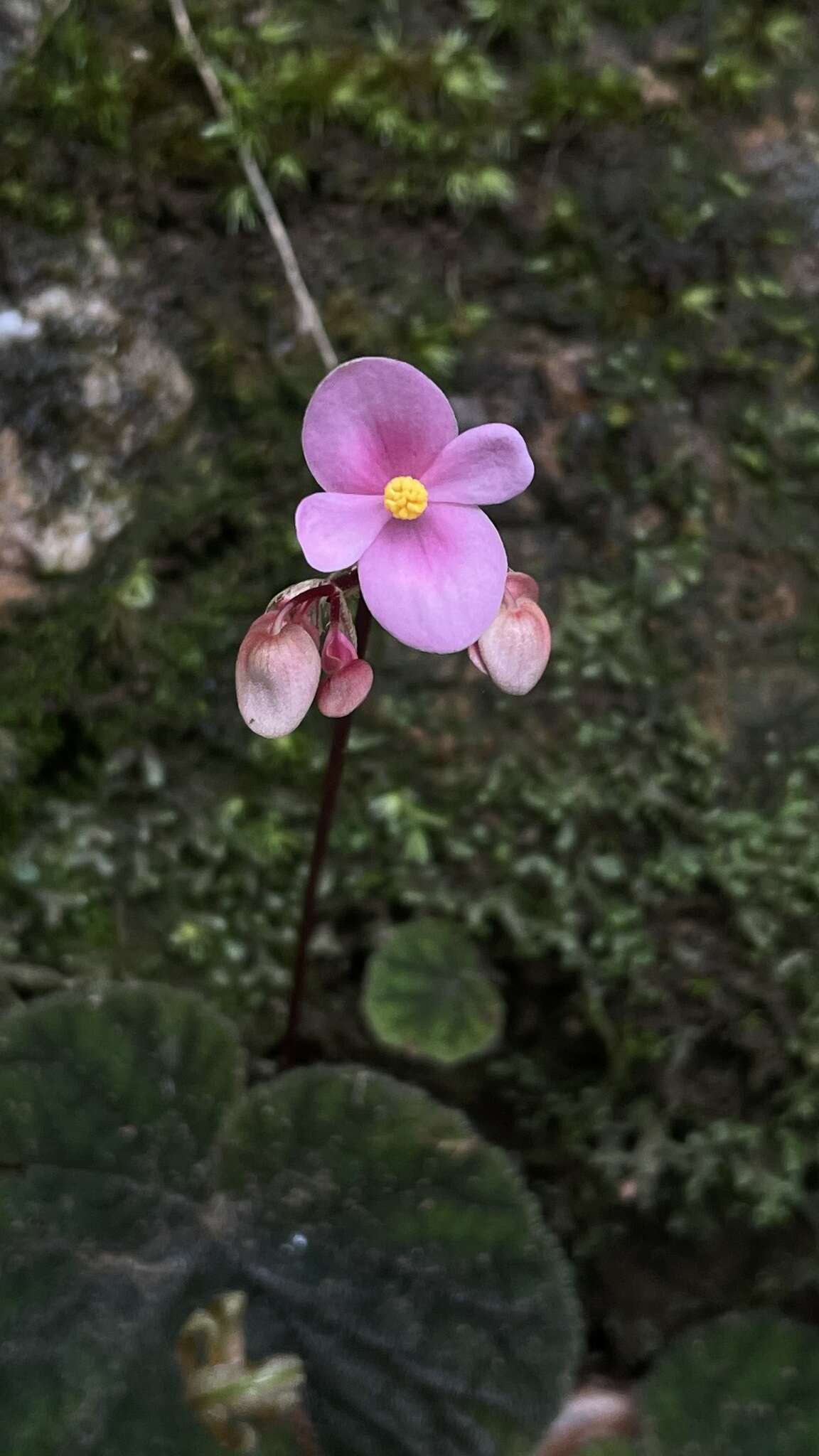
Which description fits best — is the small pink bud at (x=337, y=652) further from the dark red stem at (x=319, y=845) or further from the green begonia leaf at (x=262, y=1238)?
the green begonia leaf at (x=262, y=1238)

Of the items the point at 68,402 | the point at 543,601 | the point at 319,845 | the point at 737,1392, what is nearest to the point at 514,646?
the point at 319,845

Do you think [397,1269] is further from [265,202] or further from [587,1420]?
[265,202]

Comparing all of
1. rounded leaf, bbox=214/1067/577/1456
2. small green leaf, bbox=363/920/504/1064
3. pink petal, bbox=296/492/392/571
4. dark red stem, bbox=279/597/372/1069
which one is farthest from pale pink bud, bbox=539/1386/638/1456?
pink petal, bbox=296/492/392/571

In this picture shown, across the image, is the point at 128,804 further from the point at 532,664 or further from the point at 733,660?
the point at 733,660

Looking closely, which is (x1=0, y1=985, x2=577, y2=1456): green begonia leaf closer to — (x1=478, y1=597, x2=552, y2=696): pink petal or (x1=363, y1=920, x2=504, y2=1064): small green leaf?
(x1=363, y1=920, x2=504, y2=1064): small green leaf

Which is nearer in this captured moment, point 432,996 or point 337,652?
point 337,652

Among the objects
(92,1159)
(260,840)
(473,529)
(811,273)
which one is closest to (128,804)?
(260,840)

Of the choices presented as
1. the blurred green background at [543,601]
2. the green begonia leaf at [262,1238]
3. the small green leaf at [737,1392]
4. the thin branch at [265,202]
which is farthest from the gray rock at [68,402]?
the small green leaf at [737,1392]
